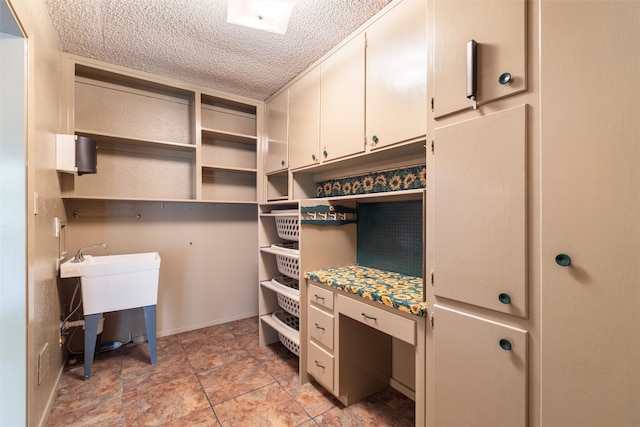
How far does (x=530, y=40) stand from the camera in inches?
34.5

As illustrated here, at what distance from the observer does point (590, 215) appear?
30.2 inches

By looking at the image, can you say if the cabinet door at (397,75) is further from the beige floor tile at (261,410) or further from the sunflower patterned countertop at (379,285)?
the beige floor tile at (261,410)

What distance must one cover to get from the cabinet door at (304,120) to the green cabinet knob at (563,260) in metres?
1.49

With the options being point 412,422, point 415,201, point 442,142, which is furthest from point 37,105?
point 412,422

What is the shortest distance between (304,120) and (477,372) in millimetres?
1848

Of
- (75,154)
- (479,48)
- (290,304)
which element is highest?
(479,48)

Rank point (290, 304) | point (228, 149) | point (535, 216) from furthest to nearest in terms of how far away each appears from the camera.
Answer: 1. point (228, 149)
2. point (290, 304)
3. point (535, 216)

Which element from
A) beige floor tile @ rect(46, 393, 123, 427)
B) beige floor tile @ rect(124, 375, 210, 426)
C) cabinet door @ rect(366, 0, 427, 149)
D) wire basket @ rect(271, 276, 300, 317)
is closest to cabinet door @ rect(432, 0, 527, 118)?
cabinet door @ rect(366, 0, 427, 149)

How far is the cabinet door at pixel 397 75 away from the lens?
4.42ft

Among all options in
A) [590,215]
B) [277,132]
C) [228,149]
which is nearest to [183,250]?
[228,149]

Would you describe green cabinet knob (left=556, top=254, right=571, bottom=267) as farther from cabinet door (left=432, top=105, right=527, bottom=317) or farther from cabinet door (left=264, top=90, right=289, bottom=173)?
cabinet door (left=264, top=90, right=289, bottom=173)

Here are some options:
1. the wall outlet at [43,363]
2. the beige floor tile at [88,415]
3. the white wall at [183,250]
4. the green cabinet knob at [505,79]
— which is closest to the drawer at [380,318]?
the green cabinet knob at [505,79]

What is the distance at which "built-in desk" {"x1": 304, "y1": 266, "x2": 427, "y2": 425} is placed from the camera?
1432 millimetres

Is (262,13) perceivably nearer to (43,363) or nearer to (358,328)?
(358,328)
